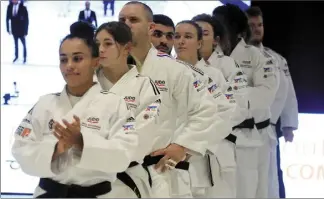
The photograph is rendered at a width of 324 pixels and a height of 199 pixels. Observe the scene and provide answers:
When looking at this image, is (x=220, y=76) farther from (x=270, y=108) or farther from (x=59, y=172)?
(x=59, y=172)

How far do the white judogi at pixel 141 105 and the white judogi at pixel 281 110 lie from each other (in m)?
2.41

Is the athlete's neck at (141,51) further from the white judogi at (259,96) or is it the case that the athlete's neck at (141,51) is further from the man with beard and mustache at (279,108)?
the man with beard and mustache at (279,108)

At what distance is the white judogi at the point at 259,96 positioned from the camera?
517 centimetres

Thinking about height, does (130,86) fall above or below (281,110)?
above

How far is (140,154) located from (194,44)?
4.37ft

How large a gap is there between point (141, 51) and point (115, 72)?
42 centimetres

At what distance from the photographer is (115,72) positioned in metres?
3.19

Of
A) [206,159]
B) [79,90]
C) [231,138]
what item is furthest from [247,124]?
[79,90]

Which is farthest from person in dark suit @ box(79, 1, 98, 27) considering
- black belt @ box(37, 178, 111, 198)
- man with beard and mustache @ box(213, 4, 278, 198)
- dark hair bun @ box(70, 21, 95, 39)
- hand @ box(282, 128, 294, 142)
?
black belt @ box(37, 178, 111, 198)

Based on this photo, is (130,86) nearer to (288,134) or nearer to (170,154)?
(170,154)

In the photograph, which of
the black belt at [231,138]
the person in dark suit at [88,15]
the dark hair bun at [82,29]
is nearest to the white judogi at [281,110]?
the black belt at [231,138]

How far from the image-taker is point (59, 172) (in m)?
2.67

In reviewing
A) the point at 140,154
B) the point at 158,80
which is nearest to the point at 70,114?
the point at 140,154

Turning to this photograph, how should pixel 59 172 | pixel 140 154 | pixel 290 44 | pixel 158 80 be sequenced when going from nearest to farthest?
pixel 59 172 → pixel 140 154 → pixel 158 80 → pixel 290 44
